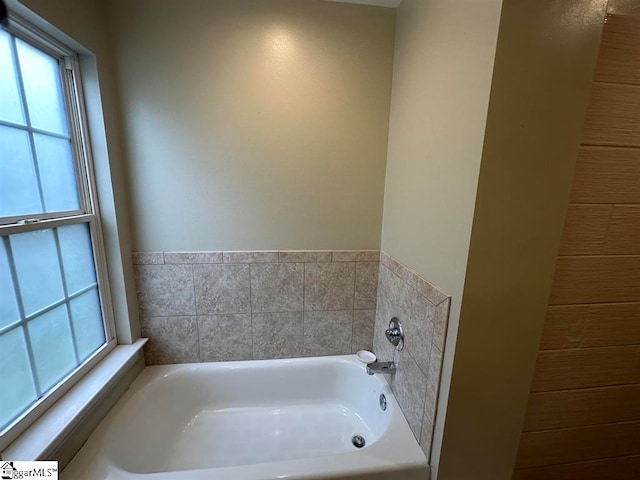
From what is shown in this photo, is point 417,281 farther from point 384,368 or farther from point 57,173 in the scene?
point 57,173

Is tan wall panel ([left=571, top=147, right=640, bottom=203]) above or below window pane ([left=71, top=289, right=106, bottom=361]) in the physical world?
above

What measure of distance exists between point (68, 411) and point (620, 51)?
7.54 ft

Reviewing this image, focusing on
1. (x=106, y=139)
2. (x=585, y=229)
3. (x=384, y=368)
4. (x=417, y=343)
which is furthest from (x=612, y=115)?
(x=106, y=139)

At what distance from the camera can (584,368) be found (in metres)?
1.00

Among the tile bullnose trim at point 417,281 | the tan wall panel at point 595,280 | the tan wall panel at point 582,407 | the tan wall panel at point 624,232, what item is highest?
the tan wall panel at point 624,232

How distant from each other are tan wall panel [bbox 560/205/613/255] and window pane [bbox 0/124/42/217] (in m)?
1.93

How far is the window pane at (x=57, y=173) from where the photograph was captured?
109cm

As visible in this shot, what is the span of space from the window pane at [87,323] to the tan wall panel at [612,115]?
6.97 ft

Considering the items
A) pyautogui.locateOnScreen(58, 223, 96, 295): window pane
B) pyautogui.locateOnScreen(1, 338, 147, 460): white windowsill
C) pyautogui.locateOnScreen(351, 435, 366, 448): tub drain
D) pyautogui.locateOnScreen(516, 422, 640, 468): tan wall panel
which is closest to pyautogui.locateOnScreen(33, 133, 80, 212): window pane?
pyautogui.locateOnScreen(58, 223, 96, 295): window pane

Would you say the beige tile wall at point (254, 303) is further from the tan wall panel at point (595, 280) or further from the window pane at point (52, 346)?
the tan wall panel at point (595, 280)

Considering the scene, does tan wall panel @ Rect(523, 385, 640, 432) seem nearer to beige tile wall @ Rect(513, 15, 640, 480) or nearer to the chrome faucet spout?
beige tile wall @ Rect(513, 15, 640, 480)

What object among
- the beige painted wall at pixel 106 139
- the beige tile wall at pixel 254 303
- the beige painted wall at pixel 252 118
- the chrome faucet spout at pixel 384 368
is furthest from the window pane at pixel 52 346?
the chrome faucet spout at pixel 384 368

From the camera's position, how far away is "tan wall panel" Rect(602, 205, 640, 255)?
883 mm

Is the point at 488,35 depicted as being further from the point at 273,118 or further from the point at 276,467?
the point at 276,467
